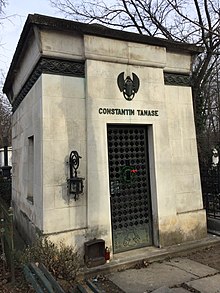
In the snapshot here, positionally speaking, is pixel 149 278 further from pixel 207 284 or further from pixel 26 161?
pixel 26 161

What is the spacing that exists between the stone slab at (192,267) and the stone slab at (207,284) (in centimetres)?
17

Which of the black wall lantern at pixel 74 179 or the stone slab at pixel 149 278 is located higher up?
the black wall lantern at pixel 74 179

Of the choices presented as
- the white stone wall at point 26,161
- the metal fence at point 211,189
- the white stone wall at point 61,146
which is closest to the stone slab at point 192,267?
the white stone wall at point 61,146

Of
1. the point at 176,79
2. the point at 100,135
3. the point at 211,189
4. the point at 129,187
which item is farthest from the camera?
the point at 211,189

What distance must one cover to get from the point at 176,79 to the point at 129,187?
2.89 m

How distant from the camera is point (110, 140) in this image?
5.77 meters

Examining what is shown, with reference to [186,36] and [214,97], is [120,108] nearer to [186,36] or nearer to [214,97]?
[186,36]

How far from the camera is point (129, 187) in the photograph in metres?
5.88

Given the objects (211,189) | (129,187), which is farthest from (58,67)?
(211,189)

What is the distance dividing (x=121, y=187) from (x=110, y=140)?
1.04m

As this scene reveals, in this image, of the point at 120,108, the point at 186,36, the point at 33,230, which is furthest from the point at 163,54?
the point at 186,36

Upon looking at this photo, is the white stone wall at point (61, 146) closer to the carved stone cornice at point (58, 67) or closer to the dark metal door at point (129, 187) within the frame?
the carved stone cornice at point (58, 67)

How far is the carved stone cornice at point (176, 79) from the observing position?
6.44 metres

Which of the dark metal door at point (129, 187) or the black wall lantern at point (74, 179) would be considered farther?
the dark metal door at point (129, 187)
